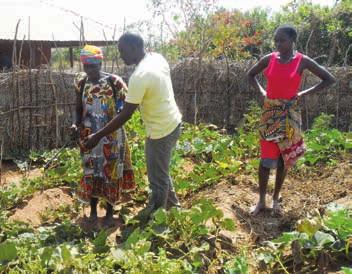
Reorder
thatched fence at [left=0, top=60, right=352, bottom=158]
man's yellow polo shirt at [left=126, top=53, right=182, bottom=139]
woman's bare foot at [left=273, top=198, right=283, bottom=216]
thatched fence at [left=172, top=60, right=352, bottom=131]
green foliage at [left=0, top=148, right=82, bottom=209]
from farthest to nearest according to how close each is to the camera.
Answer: thatched fence at [left=172, top=60, right=352, bottom=131] < thatched fence at [left=0, top=60, right=352, bottom=158] < green foliage at [left=0, top=148, right=82, bottom=209] < woman's bare foot at [left=273, top=198, right=283, bottom=216] < man's yellow polo shirt at [left=126, top=53, right=182, bottom=139]

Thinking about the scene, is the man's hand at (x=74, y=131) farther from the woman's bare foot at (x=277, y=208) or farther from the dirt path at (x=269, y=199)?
the woman's bare foot at (x=277, y=208)

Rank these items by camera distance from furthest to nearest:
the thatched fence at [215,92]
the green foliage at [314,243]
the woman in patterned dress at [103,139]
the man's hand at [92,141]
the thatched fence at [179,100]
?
the thatched fence at [215,92] < the thatched fence at [179,100] < the woman in patterned dress at [103,139] < the man's hand at [92,141] < the green foliage at [314,243]

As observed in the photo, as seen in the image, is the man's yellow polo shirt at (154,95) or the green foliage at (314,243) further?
the man's yellow polo shirt at (154,95)

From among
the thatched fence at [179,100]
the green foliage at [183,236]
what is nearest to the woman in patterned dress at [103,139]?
the green foliage at [183,236]

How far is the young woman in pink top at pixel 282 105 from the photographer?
380 cm

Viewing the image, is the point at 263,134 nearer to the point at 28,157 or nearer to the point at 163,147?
the point at 163,147

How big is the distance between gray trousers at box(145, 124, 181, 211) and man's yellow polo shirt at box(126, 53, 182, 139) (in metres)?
0.07

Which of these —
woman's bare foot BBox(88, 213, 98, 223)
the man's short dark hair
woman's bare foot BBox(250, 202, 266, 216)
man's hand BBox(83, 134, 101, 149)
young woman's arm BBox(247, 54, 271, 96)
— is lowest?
woman's bare foot BBox(88, 213, 98, 223)

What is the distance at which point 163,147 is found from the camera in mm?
3582

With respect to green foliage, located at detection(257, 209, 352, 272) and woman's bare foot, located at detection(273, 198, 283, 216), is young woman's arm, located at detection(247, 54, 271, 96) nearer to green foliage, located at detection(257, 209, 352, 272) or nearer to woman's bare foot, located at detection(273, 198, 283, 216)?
woman's bare foot, located at detection(273, 198, 283, 216)

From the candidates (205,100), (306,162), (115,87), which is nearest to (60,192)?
(115,87)

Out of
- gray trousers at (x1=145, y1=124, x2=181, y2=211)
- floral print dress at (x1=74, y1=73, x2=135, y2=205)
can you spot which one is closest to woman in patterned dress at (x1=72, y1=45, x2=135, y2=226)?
floral print dress at (x1=74, y1=73, x2=135, y2=205)

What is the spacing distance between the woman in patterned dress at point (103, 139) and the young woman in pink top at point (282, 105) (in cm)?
120

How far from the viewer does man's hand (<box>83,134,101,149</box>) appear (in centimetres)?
352
